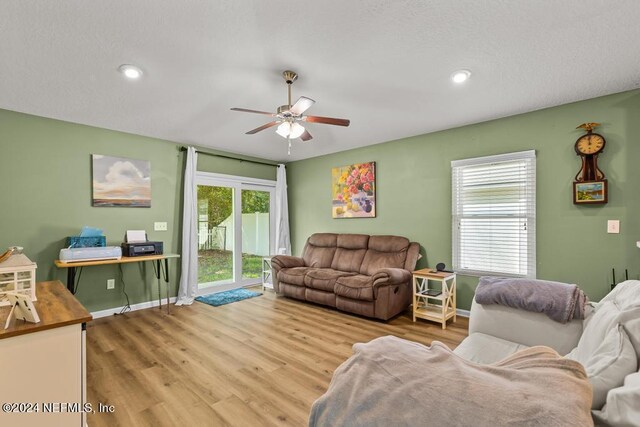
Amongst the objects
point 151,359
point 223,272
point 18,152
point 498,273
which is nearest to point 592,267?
point 498,273

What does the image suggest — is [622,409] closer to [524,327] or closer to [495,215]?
[524,327]

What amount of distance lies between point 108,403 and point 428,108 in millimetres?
3953

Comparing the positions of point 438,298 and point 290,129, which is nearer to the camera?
point 290,129

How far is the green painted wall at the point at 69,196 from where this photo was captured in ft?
11.3

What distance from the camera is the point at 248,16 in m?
1.90

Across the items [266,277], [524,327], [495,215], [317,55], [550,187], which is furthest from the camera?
[266,277]

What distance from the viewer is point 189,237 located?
472 centimetres

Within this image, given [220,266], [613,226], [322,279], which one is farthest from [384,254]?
[220,266]

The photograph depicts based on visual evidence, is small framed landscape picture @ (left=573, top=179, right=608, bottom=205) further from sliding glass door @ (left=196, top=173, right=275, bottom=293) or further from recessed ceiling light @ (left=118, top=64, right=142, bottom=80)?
sliding glass door @ (left=196, top=173, right=275, bottom=293)

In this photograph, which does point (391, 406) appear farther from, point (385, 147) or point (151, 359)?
point (385, 147)

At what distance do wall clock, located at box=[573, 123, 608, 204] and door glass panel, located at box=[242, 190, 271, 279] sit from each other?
484cm

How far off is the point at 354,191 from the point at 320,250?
1.20 m

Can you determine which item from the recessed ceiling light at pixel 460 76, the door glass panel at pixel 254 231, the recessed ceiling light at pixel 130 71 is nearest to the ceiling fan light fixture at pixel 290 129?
the recessed ceiling light at pixel 130 71

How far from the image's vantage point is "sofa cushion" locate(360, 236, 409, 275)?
4.38 m
